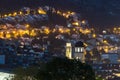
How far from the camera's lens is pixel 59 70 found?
15.8 m

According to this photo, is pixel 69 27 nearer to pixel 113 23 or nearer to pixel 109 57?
pixel 113 23

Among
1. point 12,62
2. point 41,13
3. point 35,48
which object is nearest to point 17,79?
point 12,62

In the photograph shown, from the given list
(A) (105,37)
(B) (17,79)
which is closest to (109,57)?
(A) (105,37)

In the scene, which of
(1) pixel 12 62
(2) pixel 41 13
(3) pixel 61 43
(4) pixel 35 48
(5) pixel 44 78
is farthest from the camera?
(2) pixel 41 13

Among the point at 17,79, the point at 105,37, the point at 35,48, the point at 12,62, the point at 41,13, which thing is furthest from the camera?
the point at 41,13

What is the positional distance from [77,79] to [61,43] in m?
71.4

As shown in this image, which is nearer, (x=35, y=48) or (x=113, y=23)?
(x=35, y=48)

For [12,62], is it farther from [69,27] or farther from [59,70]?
[59,70]

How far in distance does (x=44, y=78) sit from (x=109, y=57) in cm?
6764

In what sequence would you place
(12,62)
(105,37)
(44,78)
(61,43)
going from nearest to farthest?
(44,78), (12,62), (61,43), (105,37)

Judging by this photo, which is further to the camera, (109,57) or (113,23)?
(113,23)

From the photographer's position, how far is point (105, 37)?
330 ft

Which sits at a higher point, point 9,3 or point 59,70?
point 9,3

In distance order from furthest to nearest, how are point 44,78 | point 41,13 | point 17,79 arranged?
1. point 41,13
2. point 17,79
3. point 44,78
